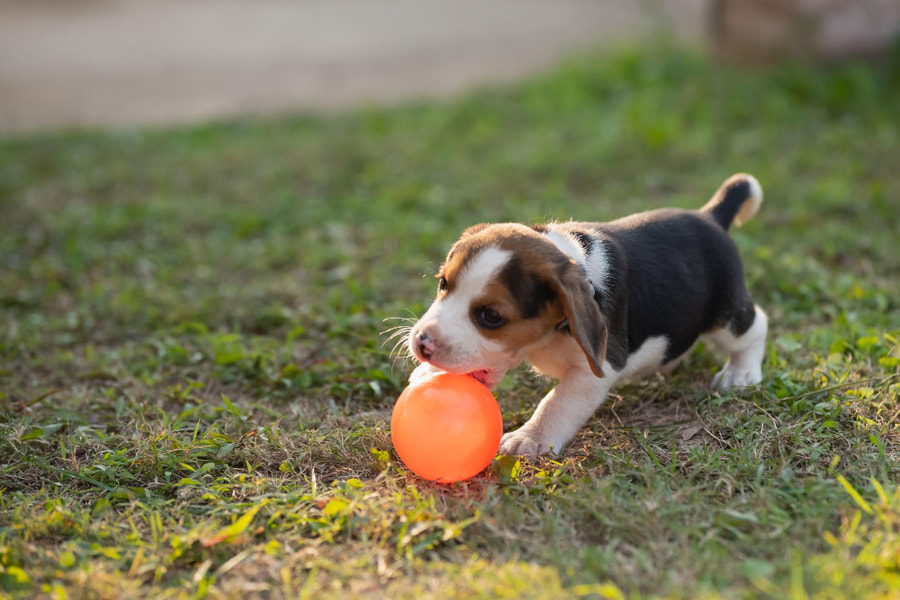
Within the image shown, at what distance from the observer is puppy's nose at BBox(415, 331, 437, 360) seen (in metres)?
3.46

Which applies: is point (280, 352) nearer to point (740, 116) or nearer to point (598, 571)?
point (598, 571)

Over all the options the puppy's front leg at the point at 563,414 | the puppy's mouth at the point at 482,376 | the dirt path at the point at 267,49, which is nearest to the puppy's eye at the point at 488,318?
the puppy's mouth at the point at 482,376

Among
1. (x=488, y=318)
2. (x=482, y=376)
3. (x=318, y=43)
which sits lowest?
(x=482, y=376)

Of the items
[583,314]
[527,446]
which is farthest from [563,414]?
[583,314]

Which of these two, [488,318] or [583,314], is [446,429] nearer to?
[488,318]

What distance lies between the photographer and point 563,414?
12.5 ft

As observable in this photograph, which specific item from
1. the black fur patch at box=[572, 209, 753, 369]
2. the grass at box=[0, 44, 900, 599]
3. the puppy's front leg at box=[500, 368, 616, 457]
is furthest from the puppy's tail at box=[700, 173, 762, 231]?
the puppy's front leg at box=[500, 368, 616, 457]

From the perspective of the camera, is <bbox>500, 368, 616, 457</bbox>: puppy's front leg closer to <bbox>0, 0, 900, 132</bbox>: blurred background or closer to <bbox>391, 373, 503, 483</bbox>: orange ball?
<bbox>391, 373, 503, 483</bbox>: orange ball

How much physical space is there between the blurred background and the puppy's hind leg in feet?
21.6

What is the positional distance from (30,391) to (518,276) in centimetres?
285

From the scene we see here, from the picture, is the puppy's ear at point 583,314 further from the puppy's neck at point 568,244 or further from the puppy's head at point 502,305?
the puppy's neck at point 568,244

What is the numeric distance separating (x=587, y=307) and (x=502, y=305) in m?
0.33

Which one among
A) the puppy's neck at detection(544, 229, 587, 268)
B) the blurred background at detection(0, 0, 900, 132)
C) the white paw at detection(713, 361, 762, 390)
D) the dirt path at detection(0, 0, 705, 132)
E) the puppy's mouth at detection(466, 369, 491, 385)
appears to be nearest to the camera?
the puppy's neck at detection(544, 229, 587, 268)

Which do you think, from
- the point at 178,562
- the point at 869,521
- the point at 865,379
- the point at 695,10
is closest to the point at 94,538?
the point at 178,562
